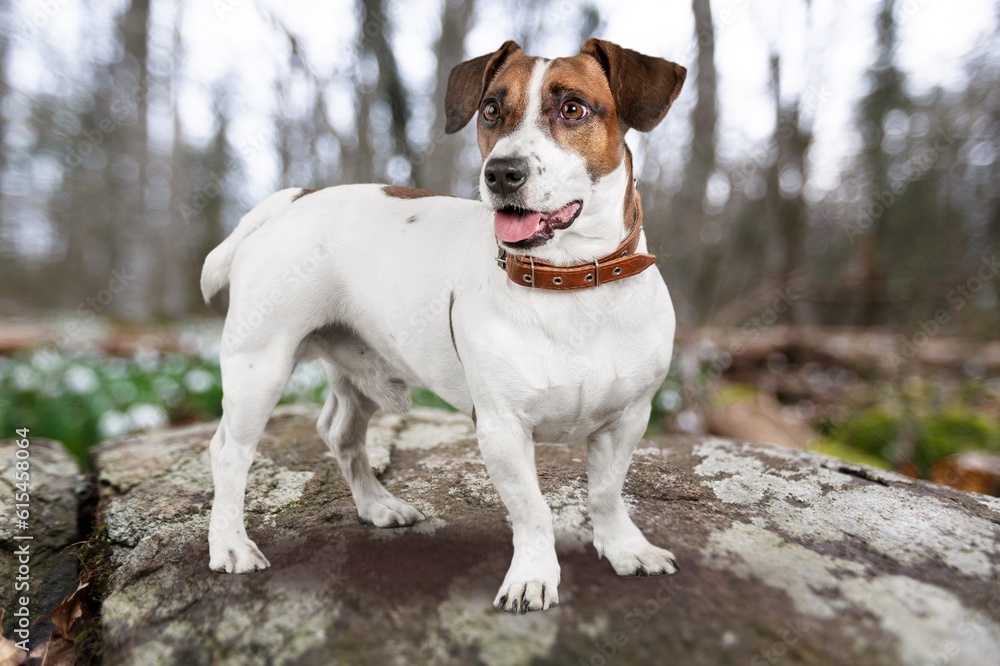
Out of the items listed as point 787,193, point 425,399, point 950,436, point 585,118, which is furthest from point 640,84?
point 787,193

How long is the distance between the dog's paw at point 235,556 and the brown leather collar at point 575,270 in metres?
1.34

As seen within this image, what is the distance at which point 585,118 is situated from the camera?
204 centimetres

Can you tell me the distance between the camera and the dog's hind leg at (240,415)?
2484 mm

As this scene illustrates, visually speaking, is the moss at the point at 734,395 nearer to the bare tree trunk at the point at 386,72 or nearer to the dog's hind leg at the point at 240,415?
the bare tree trunk at the point at 386,72

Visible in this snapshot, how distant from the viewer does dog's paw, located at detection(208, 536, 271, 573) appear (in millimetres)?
2361

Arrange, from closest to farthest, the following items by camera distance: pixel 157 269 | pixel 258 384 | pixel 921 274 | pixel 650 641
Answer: pixel 650 641, pixel 258 384, pixel 921 274, pixel 157 269

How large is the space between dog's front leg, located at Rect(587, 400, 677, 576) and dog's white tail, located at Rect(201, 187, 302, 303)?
1.64 metres

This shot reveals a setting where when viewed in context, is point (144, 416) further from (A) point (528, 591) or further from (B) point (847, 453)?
(B) point (847, 453)

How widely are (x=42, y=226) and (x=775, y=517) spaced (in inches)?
649

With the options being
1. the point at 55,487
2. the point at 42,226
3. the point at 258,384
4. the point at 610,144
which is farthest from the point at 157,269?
the point at 610,144

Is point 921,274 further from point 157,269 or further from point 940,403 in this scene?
point 157,269

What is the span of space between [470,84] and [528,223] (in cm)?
71

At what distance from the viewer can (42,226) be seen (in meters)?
14.6

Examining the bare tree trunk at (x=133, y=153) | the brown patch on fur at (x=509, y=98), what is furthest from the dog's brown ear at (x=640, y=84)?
the bare tree trunk at (x=133, y=153)
